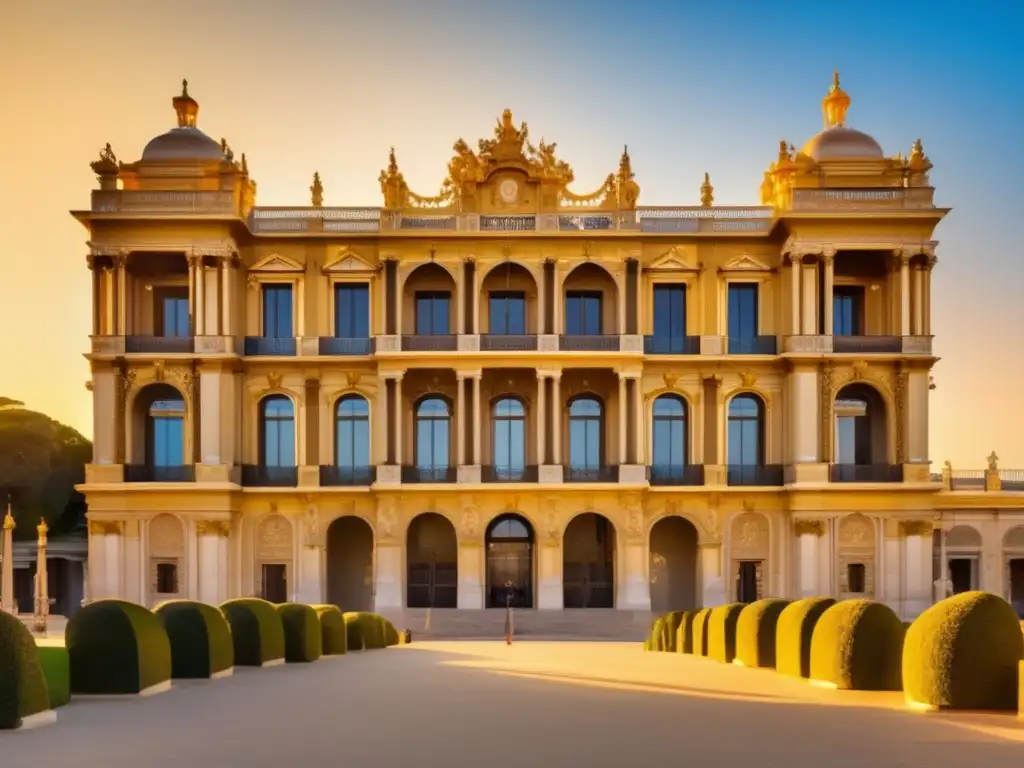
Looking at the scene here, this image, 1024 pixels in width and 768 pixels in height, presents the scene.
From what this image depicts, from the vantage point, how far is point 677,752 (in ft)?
41.9

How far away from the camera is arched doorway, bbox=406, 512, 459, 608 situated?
52.8m

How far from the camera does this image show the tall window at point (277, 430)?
5275 cm

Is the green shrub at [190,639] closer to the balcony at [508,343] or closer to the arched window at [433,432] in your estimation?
the balcony at [508,343]

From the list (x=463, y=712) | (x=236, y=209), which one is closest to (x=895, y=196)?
(x=236, y=209)

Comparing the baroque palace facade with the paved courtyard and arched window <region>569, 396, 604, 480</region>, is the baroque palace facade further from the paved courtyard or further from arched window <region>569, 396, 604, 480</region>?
the paved courtyard

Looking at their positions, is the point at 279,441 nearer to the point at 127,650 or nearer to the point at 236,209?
the point at 236,209

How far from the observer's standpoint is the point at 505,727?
14.6 meters

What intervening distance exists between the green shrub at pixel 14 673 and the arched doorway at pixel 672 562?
40.4m

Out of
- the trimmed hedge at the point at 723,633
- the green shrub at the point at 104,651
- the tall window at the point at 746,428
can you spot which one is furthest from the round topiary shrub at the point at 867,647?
the tall window at the point at 746,428

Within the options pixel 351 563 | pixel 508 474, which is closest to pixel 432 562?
pixel 351 563

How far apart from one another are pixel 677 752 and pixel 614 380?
39984 mm

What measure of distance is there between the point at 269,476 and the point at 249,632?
3020 centimetres

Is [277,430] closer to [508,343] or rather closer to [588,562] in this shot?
[508,343]

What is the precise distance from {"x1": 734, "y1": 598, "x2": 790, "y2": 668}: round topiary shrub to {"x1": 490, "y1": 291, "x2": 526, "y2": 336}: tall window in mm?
29578
